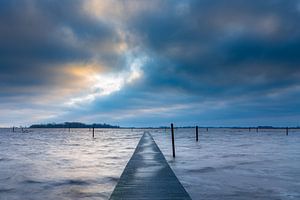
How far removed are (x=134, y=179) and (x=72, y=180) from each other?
3.79m

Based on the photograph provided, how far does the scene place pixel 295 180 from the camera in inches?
524

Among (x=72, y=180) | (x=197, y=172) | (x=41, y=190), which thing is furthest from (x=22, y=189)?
(x=197, y=172)

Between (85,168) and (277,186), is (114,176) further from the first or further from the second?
(277,186)

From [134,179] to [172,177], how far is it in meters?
1.58

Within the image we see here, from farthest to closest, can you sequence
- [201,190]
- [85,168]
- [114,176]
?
[85,168] < [114,176] < [201,190]

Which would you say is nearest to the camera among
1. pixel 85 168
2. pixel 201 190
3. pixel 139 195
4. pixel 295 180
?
pixel 139 195

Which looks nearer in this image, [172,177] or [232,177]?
[172,177]

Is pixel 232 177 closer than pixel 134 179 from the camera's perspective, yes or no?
No

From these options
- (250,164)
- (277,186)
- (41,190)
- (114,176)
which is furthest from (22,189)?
(250,164)

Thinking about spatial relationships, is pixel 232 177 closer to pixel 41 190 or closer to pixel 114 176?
pixel 114 176

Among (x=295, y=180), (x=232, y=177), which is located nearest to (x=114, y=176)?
(x=232, y=177)

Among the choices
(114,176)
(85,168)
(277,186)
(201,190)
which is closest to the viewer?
(201,190)

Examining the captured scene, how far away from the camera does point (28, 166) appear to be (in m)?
19.0

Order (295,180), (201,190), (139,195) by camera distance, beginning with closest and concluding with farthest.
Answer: (139,195) < (201,190) < (295,180)
